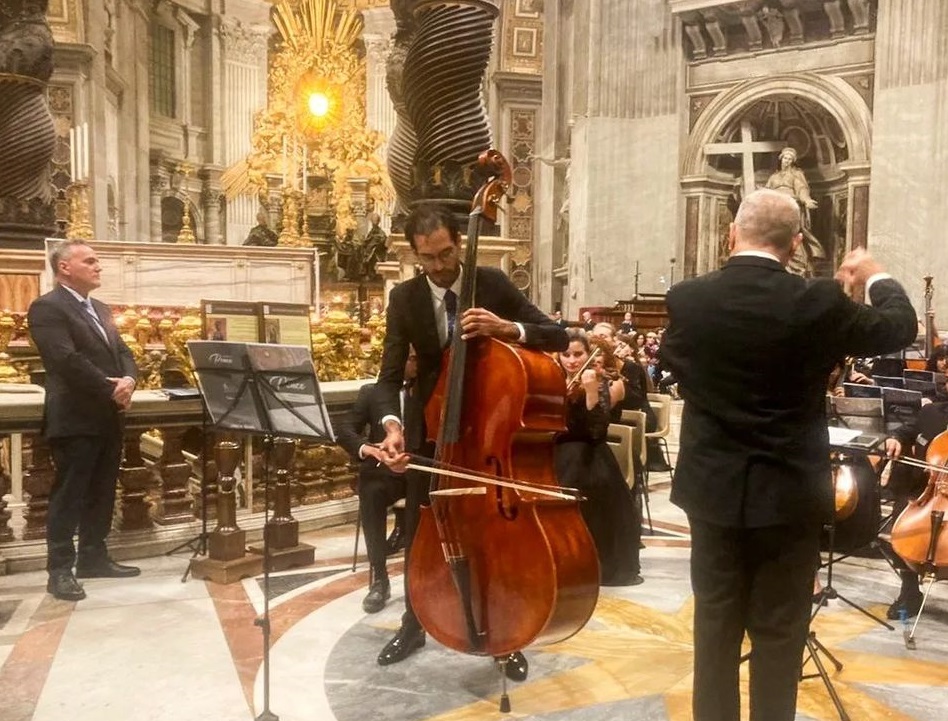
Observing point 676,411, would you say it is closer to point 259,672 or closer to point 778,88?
point 778,88

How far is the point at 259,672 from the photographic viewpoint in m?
3.77

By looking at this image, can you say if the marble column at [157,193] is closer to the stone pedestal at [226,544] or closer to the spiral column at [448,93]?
the spiral column at [448,93]

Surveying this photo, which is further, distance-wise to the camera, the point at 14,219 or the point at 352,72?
the point at 352,72

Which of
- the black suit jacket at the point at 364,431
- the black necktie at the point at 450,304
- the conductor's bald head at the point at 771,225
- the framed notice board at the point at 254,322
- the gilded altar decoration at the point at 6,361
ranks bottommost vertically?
the black suit jacket at the point at 364,431

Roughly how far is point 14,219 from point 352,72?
2161cm

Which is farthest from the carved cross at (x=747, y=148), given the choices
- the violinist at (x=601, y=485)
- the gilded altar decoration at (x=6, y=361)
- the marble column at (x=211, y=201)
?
the marble column at (x=211, y=201)

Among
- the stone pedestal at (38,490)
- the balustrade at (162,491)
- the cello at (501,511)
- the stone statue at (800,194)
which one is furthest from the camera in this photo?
the stone statue at (800,194)

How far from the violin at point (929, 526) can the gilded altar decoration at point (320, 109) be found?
76.6ft

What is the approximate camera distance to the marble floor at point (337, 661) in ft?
11.3

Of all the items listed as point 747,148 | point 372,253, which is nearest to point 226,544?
point 747,148

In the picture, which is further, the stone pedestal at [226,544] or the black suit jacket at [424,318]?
the stone pedestal at [226,544]

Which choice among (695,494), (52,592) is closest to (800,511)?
(695,494)

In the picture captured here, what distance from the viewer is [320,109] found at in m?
29.0

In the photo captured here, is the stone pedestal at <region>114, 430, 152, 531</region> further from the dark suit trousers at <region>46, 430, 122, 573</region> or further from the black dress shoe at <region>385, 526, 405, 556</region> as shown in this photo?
the black dress shoe at <region>385, 526, 405, 556</region>
